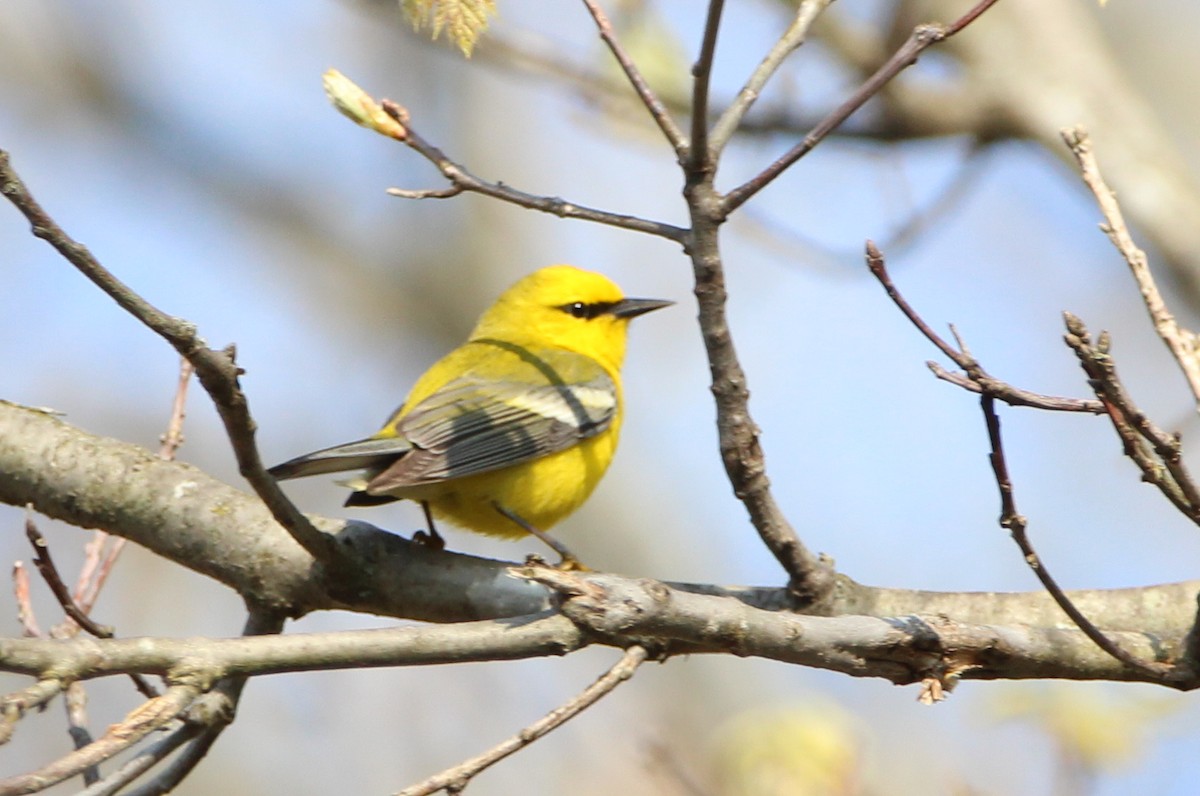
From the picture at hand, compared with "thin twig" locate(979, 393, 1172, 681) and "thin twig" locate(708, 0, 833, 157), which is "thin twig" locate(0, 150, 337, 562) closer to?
"thin twig" locate(708, 0, 833, 157)

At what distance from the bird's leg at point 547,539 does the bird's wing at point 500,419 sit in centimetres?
18

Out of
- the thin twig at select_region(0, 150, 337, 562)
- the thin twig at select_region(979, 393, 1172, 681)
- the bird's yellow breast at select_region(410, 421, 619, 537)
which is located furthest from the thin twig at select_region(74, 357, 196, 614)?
the thin twig at select_region(979, 393, 1172, 681)

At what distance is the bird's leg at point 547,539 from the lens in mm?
3911

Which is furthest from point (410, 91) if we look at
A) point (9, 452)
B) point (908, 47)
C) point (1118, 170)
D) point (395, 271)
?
point (908, 47)

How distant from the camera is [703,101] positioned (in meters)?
2.27

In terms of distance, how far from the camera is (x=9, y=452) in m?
3.20

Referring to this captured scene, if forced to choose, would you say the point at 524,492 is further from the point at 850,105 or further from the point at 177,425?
the point at 850,105

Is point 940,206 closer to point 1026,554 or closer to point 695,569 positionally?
point 1026,554

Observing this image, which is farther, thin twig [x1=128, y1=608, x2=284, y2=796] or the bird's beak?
the bird's beak

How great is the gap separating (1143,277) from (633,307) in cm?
347

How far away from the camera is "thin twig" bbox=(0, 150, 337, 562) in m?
1.99

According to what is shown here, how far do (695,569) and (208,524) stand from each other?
787cm

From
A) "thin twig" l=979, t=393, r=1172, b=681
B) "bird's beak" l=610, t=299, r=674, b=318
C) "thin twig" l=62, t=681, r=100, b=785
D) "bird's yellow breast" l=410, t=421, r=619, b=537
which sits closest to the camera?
"thin twig" l=979, t=393, r=1172, b=681

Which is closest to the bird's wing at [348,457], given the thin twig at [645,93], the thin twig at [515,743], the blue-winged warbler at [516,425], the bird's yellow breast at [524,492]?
the blue-winged warbler at [516,425]
